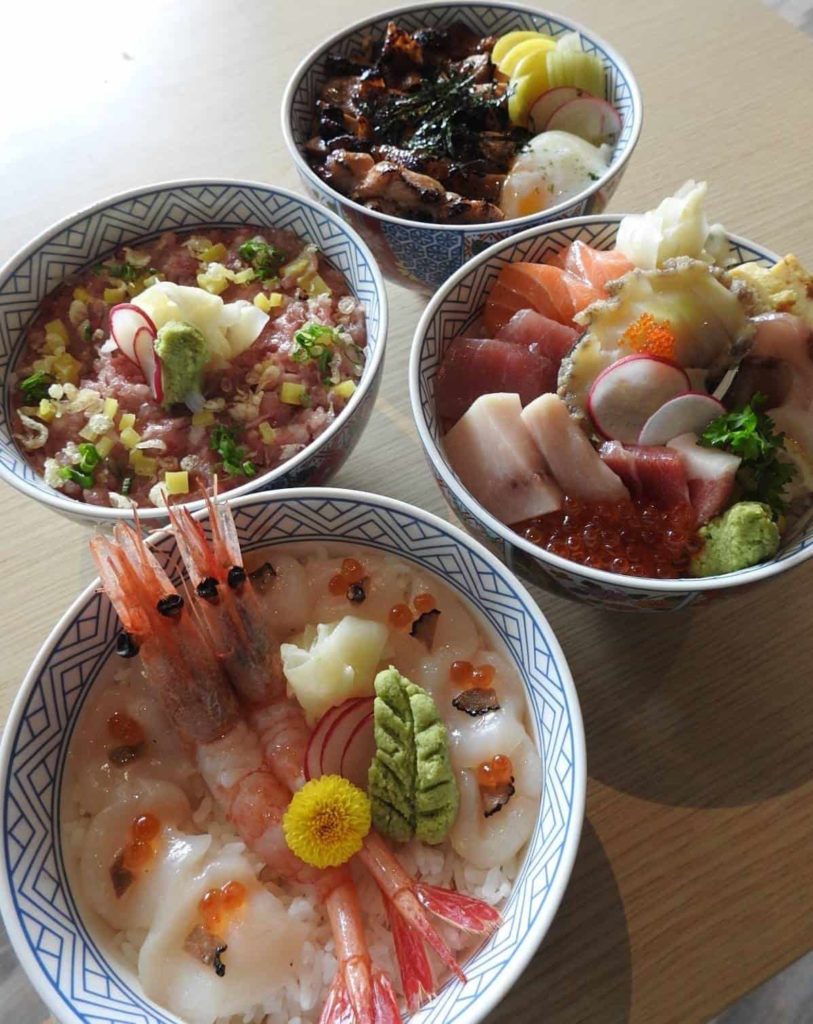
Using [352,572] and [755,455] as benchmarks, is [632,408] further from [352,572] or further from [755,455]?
[352,572]

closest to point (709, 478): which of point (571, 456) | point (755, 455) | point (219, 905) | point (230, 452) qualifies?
point (755, 455)

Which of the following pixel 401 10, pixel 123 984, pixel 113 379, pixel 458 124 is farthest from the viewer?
pixel 401 10

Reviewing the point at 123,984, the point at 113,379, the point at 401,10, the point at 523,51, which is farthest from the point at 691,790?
the point at 401,10

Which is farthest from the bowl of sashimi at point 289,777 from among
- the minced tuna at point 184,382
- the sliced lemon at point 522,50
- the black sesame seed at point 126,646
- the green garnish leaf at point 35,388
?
the sliced lemon at point 522,50

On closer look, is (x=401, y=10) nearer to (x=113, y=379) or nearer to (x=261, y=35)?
(x=261, y=35)

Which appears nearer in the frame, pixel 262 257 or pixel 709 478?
pixel 709 478

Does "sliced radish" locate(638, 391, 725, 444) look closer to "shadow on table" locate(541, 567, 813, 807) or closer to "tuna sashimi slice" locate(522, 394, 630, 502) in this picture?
"tuna sashimi slice" locate(522, 394, 630, 502)

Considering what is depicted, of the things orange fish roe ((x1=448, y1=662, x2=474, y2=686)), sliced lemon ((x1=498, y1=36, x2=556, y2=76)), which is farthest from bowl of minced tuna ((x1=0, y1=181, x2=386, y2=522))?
sliced lemon ((x1=498, y1=36, x2=556, y2=76))
